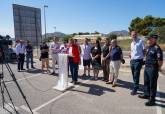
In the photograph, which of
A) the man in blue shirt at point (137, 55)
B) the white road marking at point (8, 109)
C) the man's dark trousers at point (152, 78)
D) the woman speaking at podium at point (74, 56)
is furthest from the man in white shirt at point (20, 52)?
the man's dark trousers at point (152, 78)

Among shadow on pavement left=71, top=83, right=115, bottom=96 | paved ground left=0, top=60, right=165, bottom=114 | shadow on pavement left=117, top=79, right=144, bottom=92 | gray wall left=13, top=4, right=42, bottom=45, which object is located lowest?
paved ground left=0, top=60, right=165, bottom=114

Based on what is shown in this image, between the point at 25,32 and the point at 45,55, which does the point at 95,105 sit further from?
the point at 25,32

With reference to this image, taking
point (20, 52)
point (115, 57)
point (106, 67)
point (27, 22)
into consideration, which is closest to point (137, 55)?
point (115, 57)

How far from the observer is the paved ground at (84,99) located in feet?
20.4

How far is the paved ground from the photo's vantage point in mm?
6204

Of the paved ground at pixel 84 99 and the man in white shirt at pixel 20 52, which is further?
the man in white shirt at pixel 20 52

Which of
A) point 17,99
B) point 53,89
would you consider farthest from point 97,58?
point 17,99

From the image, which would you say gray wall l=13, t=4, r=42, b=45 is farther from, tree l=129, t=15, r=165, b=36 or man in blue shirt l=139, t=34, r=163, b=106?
tree l=129, t=15, r=165, b=36

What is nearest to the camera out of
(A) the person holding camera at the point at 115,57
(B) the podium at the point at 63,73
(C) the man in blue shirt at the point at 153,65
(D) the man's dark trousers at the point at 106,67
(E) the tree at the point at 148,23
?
(C) the man in blue shirt at the point at 153,65

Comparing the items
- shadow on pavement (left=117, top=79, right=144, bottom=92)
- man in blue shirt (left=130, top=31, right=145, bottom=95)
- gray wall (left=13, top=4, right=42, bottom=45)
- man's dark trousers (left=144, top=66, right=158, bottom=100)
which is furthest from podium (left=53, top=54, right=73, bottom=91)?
gray wall (left=13, top=4, right=42, bottom=45)

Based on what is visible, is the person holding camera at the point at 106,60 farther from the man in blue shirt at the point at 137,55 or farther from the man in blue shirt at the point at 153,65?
the man in blue shirt at the point at 153,65

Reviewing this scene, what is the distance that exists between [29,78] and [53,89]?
2870 mm

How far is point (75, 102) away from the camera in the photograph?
696 centimetres

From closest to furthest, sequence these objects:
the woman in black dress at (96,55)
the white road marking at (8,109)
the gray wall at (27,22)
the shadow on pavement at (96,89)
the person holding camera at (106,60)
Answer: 1. the white road marking at (8,109)
2. the shadow on pavement at (96,89)
3. the person holding camera at (106,60)
4. the woman in black dress at (96,55)
5. the gray wall at (27,22)
